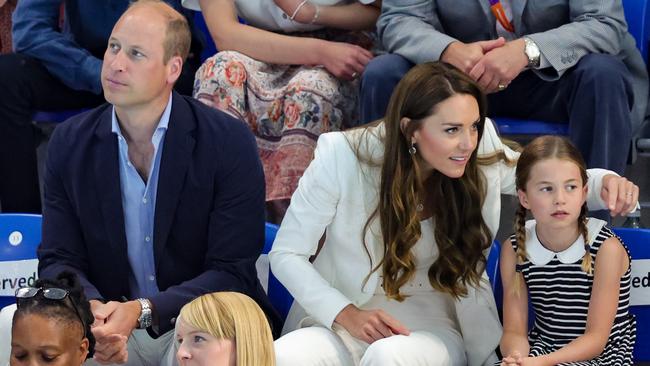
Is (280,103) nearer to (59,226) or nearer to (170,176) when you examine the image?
(170,176)

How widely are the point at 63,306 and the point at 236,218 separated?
0.62m

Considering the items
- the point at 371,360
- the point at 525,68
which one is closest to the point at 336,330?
the point at 371,360

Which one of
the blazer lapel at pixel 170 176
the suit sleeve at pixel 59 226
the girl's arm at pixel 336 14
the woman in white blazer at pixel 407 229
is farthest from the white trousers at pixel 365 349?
the girl's arm at pixel 336 14

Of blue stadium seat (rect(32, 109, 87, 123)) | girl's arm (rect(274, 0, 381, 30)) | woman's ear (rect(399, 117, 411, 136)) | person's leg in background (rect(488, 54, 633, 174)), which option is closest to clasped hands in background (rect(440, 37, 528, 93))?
person's leg in background (rect(488, 54, 633, 174))

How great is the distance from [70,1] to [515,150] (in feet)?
6.40

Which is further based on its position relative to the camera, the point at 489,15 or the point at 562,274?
the point at 489,15

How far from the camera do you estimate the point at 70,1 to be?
4.79m

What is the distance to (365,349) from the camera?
3398 mm

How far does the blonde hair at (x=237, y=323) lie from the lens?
9.66 ft

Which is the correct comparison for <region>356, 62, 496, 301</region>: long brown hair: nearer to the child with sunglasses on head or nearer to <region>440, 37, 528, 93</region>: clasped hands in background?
<region>440, 37, 528, 93</region>: clasped hands in background

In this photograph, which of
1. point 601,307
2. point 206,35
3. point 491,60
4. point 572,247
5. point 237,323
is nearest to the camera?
point 237,323

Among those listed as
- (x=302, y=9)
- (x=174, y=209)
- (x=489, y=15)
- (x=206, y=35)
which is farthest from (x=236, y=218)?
(x=206, y=35)

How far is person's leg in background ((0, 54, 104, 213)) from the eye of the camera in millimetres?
4594

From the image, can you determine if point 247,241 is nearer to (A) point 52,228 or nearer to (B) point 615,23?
(A) point 52,228
